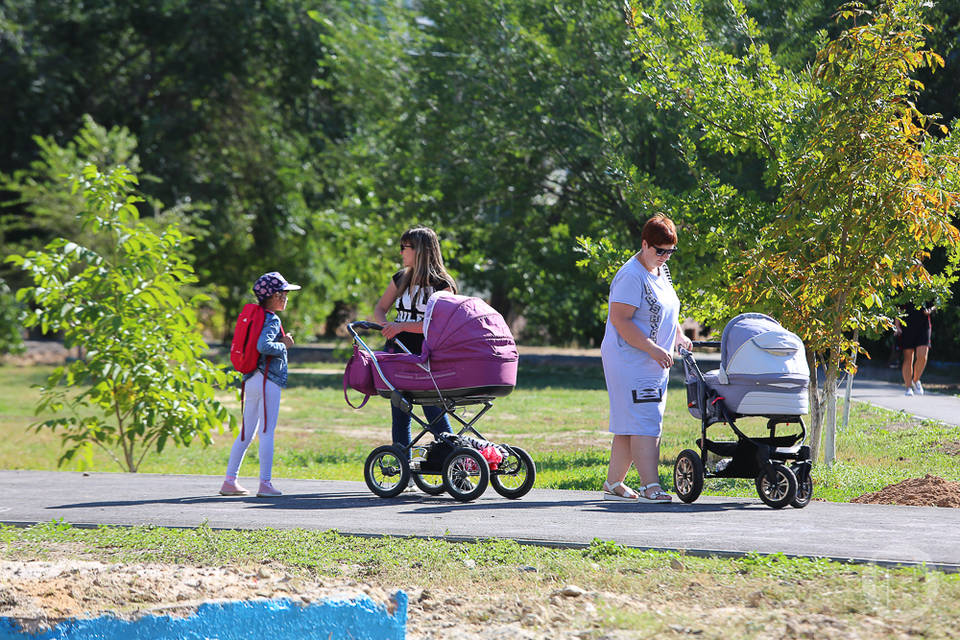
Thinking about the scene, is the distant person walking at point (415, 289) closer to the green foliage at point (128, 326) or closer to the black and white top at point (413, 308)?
the black and white top at point (413, 308)

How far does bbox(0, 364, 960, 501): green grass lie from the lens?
965 cm

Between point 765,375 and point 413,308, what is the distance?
2514 millimetres

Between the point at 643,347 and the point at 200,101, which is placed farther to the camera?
the point at 200,101

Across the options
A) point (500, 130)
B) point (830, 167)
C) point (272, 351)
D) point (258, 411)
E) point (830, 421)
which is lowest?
point (258, 411)

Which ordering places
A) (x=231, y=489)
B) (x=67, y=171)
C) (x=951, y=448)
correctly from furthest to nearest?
(x=67, y=171)
(x=951, y=448)
(x=231, y=489)

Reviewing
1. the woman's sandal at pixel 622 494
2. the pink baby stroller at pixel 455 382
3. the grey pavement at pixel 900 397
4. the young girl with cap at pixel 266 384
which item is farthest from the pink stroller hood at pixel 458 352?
the grey pavement at pixel 900 397

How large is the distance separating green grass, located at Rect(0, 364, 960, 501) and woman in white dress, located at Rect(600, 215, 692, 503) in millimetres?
1223

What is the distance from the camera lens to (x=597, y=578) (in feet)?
17.1

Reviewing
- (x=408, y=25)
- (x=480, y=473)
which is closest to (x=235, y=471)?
(x=480, y=473)

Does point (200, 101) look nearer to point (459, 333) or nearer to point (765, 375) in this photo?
point (459, 333)

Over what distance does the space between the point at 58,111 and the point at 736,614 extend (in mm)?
31704

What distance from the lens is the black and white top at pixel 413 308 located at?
7.96 meters

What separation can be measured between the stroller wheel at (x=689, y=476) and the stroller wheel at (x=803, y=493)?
2.07 feet

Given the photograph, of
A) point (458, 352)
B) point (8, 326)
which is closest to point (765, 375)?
point (458, 352)
